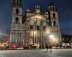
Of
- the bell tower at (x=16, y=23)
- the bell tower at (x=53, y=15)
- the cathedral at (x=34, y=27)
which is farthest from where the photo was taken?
the bell tower at (x=53, y=15)

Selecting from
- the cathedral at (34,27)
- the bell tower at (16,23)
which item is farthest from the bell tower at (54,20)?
the bell tower at (16,23)

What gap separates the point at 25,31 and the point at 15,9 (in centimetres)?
1067

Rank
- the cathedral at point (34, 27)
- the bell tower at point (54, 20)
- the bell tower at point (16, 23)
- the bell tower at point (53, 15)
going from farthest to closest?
1. the bell tower at point (53, 15)
2. the bell tower at point (54, 20)
3. the cathedral at point (34, 27)
4. the bell tower at point (16, 23)

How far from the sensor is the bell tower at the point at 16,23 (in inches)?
3009

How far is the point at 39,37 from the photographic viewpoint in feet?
262

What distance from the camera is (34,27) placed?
262 feet

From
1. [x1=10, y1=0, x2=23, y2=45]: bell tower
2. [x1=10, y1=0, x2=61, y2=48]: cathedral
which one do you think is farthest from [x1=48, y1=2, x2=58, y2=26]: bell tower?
[x1=10, y1=0, x2=23, y2=45]: bell tower

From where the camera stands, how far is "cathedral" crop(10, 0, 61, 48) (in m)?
77.2

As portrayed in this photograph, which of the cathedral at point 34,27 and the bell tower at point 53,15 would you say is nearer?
the cathedral at point 34,27

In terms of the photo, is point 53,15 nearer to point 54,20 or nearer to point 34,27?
point 54,20

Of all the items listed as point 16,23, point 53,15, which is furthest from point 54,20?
point 16,23

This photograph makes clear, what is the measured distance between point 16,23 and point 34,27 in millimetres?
8280

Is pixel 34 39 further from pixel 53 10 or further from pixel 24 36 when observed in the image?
pixel 53 10

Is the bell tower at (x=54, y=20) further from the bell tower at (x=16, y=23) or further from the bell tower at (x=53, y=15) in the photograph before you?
the bell tower at (x=16, y=23)
